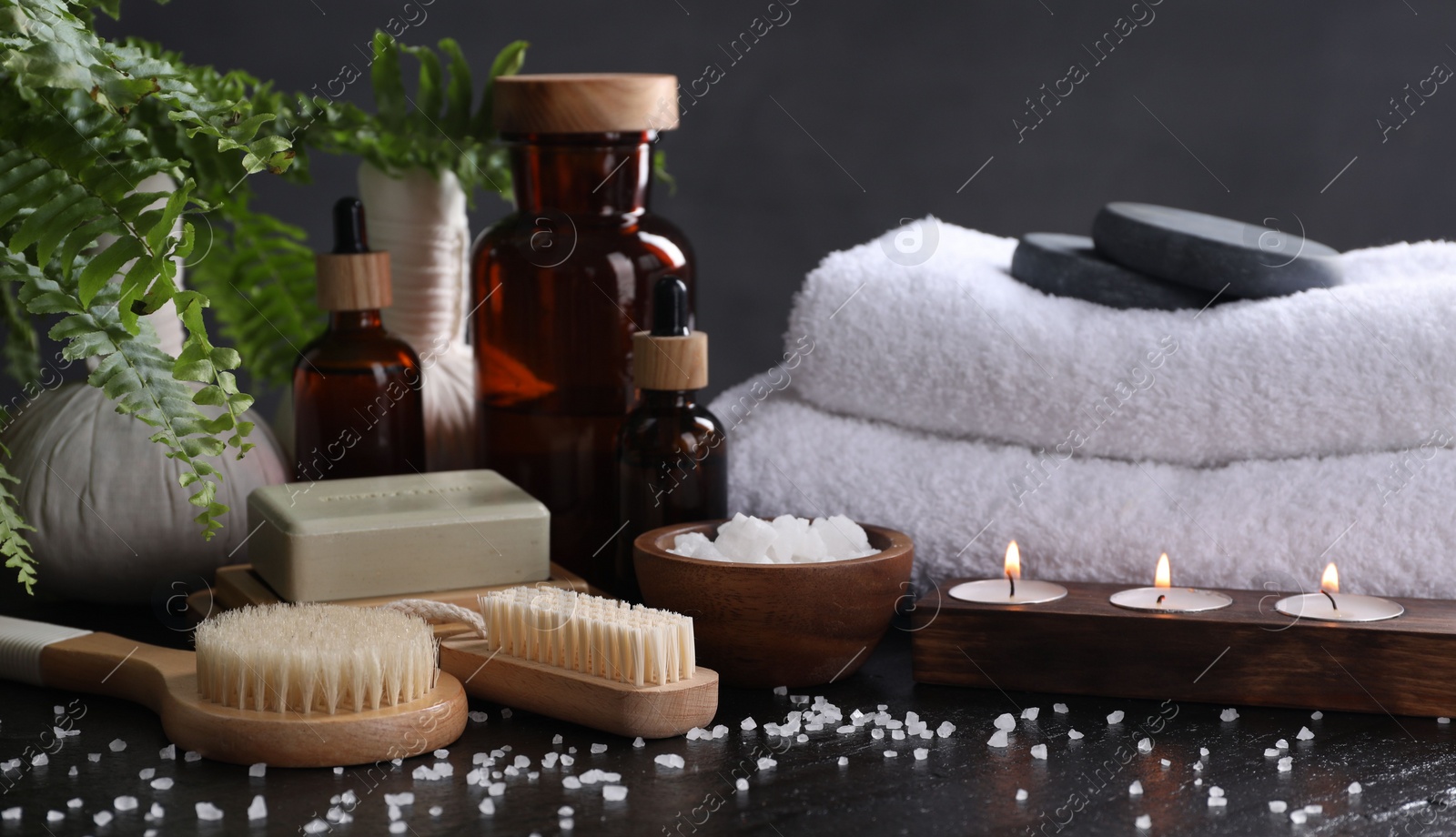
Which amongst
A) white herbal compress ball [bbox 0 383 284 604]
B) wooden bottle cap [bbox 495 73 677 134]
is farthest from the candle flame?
white herbal compress ball [bbox 0 383 284 604]

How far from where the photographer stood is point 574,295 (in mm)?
782

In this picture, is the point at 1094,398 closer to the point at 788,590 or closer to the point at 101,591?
the point at 788,590

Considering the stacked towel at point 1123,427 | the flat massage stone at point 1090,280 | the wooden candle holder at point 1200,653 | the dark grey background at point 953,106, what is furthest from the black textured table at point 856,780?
the dark grey background at point 953,106

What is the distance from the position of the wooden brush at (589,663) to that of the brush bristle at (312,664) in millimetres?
46

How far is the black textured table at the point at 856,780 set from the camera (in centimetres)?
49

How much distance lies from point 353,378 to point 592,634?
0.30 meters

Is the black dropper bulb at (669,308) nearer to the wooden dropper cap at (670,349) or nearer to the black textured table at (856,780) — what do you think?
the wooden dropper cap at (670,349)

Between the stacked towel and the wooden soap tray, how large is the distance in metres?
0.14

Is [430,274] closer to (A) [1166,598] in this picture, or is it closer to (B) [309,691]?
(B) [309,691]

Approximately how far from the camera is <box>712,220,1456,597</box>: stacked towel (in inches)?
26.8

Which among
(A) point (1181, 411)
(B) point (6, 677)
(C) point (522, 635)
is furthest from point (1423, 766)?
(B) point (6, 677)

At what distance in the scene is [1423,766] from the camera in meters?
0.54

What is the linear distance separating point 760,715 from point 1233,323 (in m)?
0.34

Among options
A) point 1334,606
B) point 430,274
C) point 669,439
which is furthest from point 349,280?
point 1334,606
